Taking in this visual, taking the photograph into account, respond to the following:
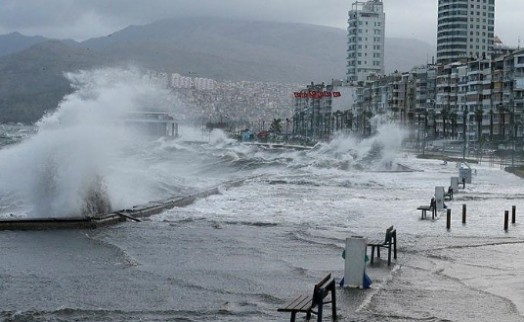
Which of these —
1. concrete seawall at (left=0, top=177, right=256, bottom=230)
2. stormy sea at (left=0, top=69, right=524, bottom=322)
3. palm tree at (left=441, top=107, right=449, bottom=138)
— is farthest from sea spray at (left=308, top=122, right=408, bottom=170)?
concrete seawall at (left=0, top=177, right=256, bottom=230)

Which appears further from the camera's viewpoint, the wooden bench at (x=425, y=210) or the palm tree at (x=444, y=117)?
the palm tree at (x=444, y=117)

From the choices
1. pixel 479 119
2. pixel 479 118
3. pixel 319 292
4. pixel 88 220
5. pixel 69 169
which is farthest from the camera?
pixel 479 119

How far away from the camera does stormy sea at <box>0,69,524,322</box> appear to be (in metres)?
12.7

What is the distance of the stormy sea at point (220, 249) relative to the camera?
12711 millimetres

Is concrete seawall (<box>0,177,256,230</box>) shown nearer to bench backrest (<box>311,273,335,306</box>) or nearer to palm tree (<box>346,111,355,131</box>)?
bench backrest (<box>311,273,335,306</box>)

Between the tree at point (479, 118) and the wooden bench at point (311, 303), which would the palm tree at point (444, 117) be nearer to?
the tree at point (479, 118)

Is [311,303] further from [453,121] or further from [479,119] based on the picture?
[453,121]

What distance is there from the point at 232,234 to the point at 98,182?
7358 mm

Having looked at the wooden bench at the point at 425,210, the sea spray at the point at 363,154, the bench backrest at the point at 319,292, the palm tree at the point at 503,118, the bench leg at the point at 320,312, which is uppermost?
the palm tree at the point at 503,118

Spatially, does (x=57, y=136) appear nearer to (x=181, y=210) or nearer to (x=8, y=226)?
(x=181, y=210)

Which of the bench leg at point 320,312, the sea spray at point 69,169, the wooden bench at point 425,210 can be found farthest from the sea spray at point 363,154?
the bench leg at point 320,312

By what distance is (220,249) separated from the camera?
758 inches

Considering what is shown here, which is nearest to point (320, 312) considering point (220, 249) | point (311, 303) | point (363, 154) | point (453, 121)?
point (311, 303)

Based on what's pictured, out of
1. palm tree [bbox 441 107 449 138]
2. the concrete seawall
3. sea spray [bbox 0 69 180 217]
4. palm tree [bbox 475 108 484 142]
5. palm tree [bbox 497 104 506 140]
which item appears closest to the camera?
the concrete seawall
